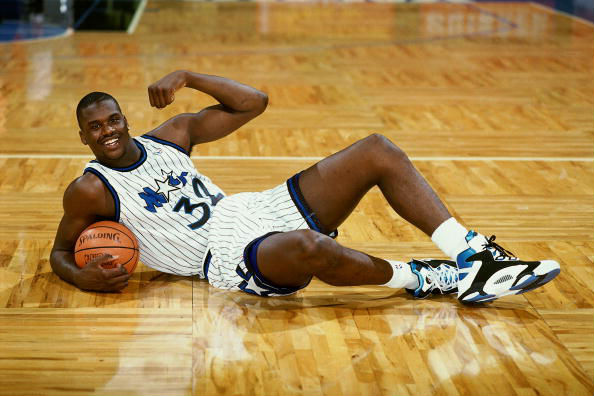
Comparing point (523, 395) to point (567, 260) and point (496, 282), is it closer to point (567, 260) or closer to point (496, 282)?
point (496, 282)

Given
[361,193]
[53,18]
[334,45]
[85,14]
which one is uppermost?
[361,193]

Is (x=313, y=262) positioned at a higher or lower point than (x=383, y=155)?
lower

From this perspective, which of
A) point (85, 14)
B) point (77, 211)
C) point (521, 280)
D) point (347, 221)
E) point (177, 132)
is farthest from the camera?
point (85, 14)

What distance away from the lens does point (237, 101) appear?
Result: 3518 mm

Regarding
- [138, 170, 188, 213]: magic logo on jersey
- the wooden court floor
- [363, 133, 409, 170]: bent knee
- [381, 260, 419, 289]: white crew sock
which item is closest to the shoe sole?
the wooden court floor

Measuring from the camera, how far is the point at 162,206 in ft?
10.4

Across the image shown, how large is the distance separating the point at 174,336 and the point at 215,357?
21 centimetres

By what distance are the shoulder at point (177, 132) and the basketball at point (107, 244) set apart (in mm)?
387

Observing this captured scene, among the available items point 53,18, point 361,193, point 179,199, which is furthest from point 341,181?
point 53,18

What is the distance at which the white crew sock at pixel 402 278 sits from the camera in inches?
123

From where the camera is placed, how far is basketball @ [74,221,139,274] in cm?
310

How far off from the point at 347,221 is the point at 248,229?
3.16ft

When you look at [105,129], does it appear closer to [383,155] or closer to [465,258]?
[383,155]

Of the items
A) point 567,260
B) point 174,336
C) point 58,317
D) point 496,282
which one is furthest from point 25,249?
point 567,260
